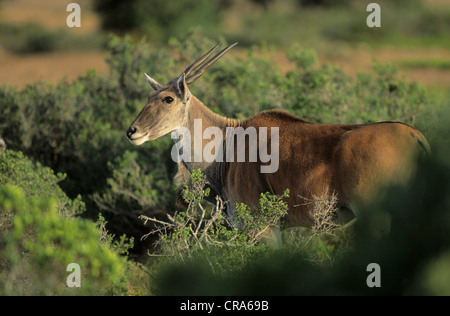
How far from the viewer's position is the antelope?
199 inches

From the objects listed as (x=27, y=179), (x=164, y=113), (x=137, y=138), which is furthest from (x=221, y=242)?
(x=27, y=179)

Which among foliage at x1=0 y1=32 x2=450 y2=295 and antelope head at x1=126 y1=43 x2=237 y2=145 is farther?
antelope head at x1=126 y1=43 x2=237 y2=145

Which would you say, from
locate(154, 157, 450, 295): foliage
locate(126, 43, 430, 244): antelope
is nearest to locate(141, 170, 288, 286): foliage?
locate(126, 43, 430, 244): antelope

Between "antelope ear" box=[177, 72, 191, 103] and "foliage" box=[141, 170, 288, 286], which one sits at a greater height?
"antelope ear" box=[177, 72, 191, 103]

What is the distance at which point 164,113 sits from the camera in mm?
6336

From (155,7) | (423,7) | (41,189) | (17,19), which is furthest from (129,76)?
(423,7)

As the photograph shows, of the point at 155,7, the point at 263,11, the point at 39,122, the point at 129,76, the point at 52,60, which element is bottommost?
the point at 39,122

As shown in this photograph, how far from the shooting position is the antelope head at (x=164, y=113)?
20.5 ft

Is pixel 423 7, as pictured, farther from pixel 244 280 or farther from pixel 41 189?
pixel 244 280

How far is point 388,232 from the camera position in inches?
61.3

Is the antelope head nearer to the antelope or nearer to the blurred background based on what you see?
the antelope

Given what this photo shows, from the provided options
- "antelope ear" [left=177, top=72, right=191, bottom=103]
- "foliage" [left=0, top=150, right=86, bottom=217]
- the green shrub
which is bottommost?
the green shrub
